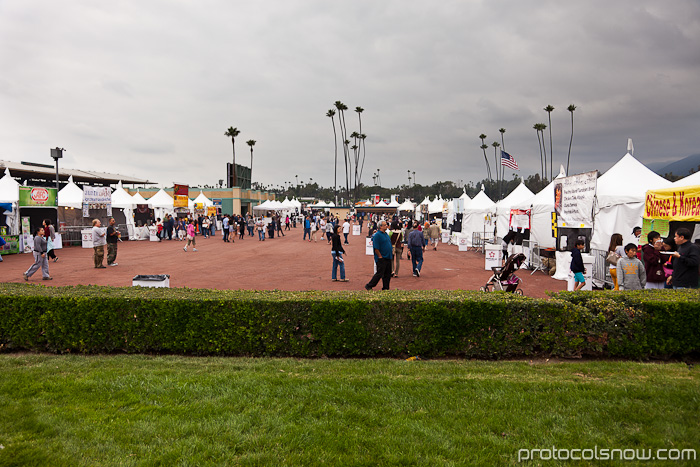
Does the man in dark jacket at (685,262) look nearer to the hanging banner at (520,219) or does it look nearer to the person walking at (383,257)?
the person walking at (383,257)

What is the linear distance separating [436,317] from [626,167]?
9.48m

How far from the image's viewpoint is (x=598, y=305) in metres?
5.66

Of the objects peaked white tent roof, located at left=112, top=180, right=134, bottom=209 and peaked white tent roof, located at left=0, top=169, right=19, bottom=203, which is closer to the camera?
peaked white tent roof, located at left=0, top=169, right=19, bottom=203

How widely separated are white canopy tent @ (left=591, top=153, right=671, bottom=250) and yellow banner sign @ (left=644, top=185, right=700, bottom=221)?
123cm

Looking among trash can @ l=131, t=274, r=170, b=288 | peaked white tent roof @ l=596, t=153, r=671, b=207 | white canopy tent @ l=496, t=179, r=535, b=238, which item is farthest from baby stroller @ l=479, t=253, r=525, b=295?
white canopy tent @ l=496, t=179, r=535, b=238

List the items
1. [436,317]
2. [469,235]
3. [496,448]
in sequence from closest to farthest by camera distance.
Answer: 1. [496,448]
2. [436,317]
3. [469,235]

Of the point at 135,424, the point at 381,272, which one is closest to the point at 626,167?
the point at 381,272

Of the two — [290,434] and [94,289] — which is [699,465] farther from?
[94,289]

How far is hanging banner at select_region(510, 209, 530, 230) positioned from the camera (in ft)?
56.7

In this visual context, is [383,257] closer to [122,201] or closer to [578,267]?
[578,267]

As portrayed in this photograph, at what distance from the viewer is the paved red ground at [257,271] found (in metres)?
11.8

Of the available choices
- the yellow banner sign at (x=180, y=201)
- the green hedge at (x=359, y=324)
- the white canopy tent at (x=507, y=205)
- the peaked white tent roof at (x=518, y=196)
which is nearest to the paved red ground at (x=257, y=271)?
the white canopy tent at (x=507, y=205)

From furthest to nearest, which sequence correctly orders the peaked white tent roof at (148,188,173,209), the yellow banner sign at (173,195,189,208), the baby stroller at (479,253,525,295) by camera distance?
the yellow banner sign at (173,195,189,208) → the peaked white tent roof at (148,188,173,209) → the baby stroller at (479,253,525,295)

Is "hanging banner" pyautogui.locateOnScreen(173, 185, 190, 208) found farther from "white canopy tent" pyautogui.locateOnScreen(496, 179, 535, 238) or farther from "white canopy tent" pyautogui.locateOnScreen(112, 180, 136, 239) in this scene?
"white canopy tent" pyautogui.locateOnScreen(496, 179, 535, 238)
